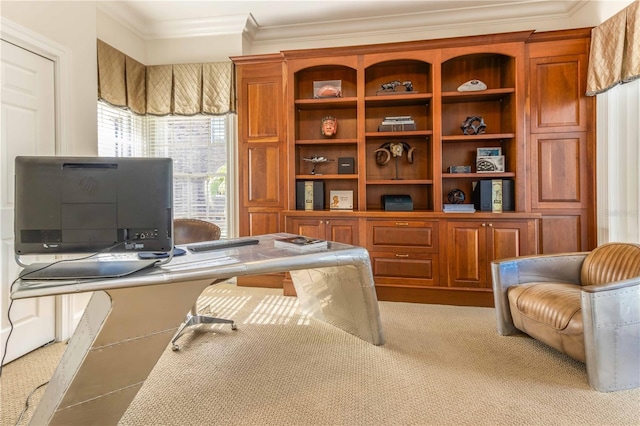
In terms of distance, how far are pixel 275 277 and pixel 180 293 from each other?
2.34 meters

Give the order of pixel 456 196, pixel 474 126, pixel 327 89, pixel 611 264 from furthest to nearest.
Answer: pixel 327 89 < pixel 456 196 < pixel 474 126 < pixel 611 264

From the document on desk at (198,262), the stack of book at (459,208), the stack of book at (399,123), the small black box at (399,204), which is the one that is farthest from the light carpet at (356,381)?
the stack of book at (399,123)

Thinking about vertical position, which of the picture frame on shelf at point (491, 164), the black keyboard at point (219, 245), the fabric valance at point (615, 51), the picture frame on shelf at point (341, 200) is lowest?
the black keyboard at point (219, 245)

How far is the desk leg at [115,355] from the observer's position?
1218 mm

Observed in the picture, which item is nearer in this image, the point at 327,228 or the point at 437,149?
the point at 437,149

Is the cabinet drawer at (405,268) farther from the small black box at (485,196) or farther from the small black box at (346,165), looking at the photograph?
the small black box at (346,165)

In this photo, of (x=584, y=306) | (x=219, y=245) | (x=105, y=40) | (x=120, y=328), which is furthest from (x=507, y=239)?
(x=105, y=40)

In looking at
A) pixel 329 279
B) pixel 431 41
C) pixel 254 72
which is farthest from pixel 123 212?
pixel 431 41

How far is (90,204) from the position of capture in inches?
49.1

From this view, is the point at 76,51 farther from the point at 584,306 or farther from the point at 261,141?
the point at 584,306

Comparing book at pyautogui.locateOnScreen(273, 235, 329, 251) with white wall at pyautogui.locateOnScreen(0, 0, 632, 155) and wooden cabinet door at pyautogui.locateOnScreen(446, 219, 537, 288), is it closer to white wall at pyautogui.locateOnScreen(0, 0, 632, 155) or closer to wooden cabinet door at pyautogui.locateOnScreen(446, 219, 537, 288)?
wooden cabinet door at pyautogui.locateOnScreen(446, 219, 537, 288)

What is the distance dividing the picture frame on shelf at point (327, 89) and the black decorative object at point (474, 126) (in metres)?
1.34

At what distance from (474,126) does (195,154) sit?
10.2ft


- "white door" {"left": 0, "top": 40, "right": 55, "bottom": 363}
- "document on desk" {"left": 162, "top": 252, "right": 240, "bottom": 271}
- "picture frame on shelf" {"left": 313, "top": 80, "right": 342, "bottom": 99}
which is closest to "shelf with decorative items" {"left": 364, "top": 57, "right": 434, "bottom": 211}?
"picture frame on shelf" {"left": 313, "top": 80, "right": 342, "bottom": 99}
